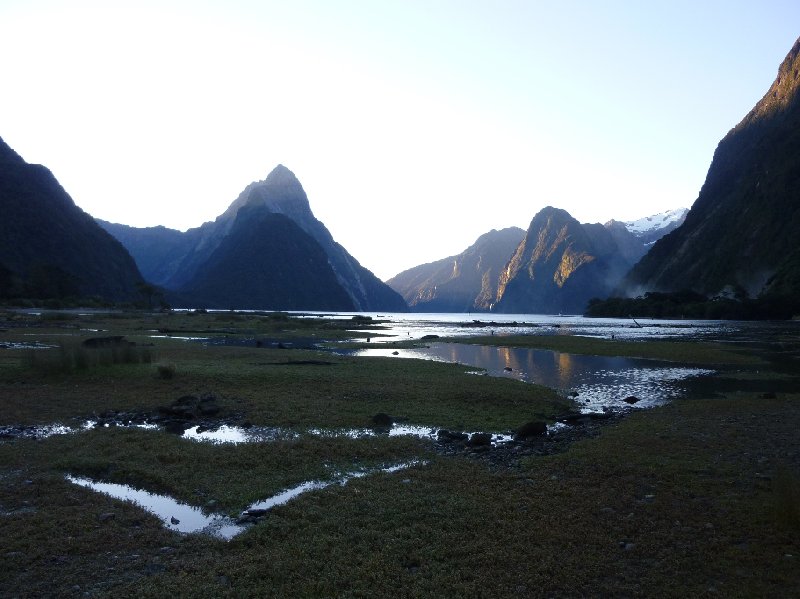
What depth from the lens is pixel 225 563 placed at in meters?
9.77

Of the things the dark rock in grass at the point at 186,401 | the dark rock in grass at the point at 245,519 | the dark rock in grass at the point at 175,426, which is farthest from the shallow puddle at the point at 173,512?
the dark rock in grass at the point at 186,401

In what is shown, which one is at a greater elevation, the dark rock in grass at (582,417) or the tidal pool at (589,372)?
the dark rock in grass at (582,417)

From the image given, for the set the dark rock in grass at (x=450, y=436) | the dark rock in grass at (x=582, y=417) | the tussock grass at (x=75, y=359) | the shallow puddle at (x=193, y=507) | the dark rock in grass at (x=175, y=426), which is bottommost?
the dark rock in grass at (x=582, y=417)

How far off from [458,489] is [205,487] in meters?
6.66

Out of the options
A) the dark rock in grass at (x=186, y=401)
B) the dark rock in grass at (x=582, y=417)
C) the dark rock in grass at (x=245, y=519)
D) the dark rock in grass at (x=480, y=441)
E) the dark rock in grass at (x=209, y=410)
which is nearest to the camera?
the dark rock in grass at (x=245, y=519)

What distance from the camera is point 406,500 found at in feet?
42.3

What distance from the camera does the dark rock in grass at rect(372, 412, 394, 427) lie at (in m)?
21.9

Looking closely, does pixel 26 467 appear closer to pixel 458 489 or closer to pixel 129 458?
pixel 129 458

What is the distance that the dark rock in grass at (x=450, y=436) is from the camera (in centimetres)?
1949

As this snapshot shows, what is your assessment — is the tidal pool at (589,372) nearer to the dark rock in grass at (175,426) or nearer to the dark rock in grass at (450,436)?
the dark rock in grass at (450,436)

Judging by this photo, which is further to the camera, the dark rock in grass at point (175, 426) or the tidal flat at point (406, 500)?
the dark rock in grass at point (175, 426)

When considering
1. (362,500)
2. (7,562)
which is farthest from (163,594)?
(362,500)

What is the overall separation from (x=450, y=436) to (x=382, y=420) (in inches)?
134

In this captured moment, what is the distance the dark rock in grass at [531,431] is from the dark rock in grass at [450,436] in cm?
200
